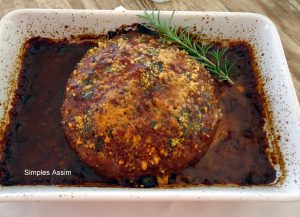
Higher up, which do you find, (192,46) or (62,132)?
(192,46)

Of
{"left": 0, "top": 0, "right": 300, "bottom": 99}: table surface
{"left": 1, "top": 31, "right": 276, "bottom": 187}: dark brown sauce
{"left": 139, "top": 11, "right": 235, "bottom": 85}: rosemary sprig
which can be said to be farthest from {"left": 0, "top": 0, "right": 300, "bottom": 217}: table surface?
{"left": 139, "top": 11, "right": 235, "bottom": 85}: rosemary sprig

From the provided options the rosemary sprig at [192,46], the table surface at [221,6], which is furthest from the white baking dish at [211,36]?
the table surface at [221,6]

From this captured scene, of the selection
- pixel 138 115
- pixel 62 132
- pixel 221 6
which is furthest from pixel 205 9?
pixel 62 132

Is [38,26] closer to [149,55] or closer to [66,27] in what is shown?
[66,27]

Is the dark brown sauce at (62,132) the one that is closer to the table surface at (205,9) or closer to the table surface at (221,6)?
the table surface at (205,9)

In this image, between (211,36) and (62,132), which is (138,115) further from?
(211,36)

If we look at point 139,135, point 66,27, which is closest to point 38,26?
point 66,27
